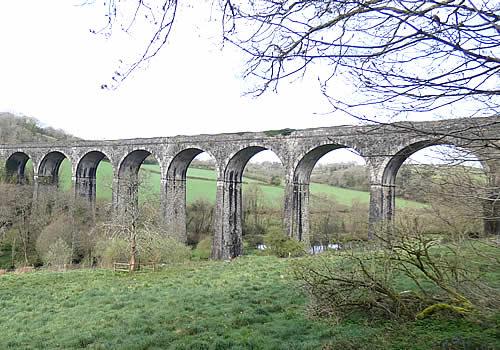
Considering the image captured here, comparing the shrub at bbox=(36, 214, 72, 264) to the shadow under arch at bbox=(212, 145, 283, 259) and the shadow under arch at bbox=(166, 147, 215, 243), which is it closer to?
the shadow under arch at bbox=(166, 147, 215, 243)

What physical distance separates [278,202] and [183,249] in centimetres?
1281

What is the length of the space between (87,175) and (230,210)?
1090cm

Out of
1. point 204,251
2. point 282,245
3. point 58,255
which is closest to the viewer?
point 282,245

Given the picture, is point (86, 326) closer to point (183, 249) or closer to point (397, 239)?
point (397, 239)

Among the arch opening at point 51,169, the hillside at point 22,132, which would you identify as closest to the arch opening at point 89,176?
the arch opening at point 51,169

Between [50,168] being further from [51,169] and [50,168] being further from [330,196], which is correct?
[330,196]

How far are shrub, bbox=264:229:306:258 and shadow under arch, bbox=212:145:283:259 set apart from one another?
2.53 m

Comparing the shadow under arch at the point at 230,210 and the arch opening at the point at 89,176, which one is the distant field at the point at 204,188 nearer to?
the arch opening at the point at 89,176

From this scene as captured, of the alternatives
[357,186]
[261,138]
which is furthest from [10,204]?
[357,186]

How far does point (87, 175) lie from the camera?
965 inches

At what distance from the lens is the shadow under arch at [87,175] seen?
77.7 ft

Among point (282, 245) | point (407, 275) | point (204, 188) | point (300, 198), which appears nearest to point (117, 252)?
point (282, 245)

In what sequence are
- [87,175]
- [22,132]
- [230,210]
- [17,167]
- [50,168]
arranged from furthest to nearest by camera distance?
[22,132] < [17,167] < [50,168] < [87,175] < [230,210]

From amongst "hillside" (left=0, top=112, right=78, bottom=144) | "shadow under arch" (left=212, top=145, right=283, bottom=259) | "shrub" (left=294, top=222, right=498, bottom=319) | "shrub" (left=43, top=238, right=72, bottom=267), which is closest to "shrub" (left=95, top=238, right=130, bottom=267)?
"shrub" (left=43, top=238, right=72, bottom=267)
